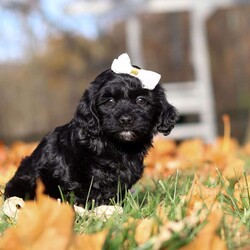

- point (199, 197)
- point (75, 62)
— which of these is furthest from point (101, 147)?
point (75, 62)

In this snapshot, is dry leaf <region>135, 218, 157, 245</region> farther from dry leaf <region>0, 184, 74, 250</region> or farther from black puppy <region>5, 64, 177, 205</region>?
black puppy <region>5, 64, 177, 205</region>

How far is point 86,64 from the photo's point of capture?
73.1ft

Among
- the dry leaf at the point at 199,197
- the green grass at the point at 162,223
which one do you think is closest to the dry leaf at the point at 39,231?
the green grass at the point at 162,223

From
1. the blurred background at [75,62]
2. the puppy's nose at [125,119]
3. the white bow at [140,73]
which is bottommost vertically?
the blurred background at [75,62]

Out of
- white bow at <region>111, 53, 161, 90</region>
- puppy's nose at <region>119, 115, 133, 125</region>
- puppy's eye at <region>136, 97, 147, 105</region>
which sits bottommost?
puppy's nose at <region>119, 115, 133, 125</region>

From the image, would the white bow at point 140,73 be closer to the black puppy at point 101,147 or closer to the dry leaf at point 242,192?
the black puppy at point 101,147

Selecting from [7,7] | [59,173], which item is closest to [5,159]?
[59,173]

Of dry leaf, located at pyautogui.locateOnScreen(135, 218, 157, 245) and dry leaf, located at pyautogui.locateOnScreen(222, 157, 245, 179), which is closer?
dry leaf, located at pyautogui.locateOnScreen(135, 218, 157, 245)

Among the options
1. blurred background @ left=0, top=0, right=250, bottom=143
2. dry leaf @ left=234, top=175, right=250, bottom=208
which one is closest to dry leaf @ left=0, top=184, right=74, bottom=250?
dry leaf @ left=234, top=175, right=250, bottom=208

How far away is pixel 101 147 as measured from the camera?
11.6ft

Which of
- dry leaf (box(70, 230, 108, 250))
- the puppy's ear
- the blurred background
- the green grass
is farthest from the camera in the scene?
the blurred background

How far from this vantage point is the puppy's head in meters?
3.43

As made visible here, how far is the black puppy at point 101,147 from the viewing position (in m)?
3.48

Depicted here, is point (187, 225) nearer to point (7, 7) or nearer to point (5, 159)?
point (5, 159)
